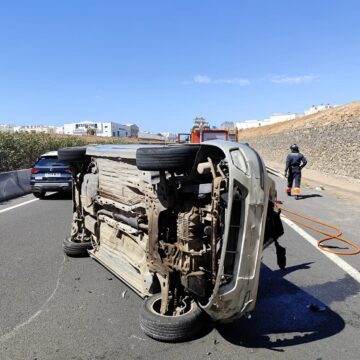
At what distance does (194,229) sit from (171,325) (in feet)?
2.97

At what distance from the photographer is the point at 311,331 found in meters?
3.90

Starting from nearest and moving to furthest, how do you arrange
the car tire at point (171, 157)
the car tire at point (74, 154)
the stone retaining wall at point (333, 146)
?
the car tire at point (171, 157) < the car tire at point (74, 154) < the stone retaining wall at point (333, 146)

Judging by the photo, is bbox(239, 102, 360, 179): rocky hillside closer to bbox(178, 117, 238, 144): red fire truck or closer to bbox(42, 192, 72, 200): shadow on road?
bbox(178, 117, 238, 144): red fire truck

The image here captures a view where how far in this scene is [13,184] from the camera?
600 inches

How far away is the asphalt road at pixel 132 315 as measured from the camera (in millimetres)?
3529

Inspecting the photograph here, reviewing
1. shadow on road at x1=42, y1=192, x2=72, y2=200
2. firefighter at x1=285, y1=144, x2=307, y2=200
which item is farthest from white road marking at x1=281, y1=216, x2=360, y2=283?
shadow on road at x1=42, y1=192, x2=72, y2=200

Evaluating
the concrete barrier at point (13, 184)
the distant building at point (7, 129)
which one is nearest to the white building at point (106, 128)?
the distant building at point (7, 129)

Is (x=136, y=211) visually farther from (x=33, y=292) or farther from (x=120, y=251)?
(x=33, y=292)

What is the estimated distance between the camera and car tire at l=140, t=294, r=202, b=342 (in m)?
3.66

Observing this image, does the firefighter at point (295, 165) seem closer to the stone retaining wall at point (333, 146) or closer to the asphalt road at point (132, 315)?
the asphalt road at point (132, 315)

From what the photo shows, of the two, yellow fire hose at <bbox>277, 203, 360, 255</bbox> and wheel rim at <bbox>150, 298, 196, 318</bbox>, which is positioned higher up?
wheel rim at <bbox>150, 298, 196, 318</bbox>

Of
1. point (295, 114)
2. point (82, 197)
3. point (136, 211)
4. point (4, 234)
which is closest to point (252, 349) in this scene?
point (136, 211)

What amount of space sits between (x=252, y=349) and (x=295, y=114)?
14374 cm

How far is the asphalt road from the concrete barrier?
790 centimetres
